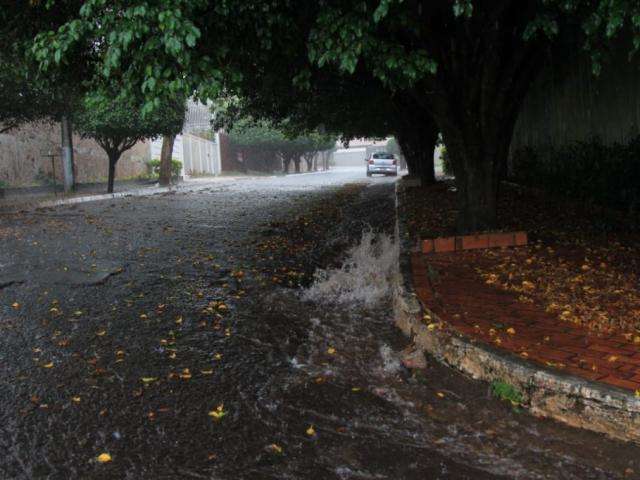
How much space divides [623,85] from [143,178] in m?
22.7

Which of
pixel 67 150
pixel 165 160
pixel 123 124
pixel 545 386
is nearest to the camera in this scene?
pixel 545 386

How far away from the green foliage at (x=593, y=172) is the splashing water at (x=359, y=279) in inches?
125

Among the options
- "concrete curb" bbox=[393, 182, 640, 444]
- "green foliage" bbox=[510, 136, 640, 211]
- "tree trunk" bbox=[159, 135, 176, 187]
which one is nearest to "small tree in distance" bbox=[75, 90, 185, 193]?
"tree trunk" bbox=[159, 135, 176, 187]

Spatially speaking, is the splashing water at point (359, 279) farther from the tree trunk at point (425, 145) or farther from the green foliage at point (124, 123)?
the green foliage at point (124, 123)

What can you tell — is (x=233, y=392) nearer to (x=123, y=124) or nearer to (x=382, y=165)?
(x=123, y=124)

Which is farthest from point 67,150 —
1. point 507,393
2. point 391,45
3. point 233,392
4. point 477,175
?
point 507,393

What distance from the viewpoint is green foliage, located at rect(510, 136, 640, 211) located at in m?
8.16

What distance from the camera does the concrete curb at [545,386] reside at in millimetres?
3102

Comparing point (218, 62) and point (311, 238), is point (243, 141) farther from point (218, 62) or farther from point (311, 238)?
point (218, 62)

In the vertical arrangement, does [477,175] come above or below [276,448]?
above

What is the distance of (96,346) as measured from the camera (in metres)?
4.59

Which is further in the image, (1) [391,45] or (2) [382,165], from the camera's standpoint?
(2) [382,165]

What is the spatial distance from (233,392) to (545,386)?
1796 mm

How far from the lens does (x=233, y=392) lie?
376 centimetres
